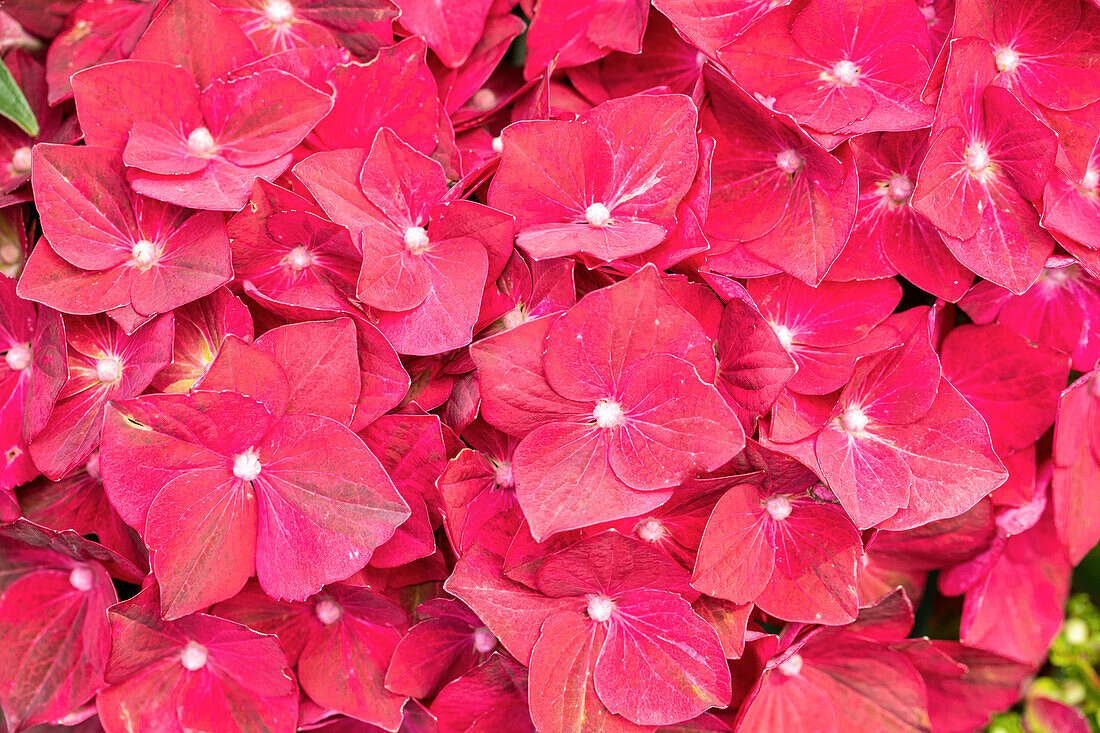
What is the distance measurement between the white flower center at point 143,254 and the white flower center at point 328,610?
225mm

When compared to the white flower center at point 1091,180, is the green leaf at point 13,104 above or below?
above

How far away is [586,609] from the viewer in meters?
0.49

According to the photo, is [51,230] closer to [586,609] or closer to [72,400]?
[72,400]

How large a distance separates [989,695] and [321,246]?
2.00ft

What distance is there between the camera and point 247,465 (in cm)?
46

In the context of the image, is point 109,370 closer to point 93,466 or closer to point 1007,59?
point 93,466

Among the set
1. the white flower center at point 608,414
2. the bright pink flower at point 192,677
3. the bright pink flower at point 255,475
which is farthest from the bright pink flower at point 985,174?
the bright pink flower at point 192,677

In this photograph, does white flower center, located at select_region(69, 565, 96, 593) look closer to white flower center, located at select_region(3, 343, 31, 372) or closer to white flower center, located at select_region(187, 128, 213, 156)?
white flower center, located at select_region(3, 343, 31, 372)

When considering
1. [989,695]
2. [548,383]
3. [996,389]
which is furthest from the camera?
[989,695]

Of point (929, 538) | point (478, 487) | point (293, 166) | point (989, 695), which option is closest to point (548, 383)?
point (478, 487)

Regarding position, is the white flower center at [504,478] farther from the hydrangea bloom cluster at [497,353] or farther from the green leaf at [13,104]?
the green leaf at [13,104]

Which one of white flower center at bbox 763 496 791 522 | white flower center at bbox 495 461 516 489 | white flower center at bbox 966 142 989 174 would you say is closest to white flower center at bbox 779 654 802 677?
white flower center at bbox 763 496 791 522

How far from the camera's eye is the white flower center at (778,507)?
49 cm

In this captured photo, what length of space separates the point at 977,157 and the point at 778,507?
0.24 meters
